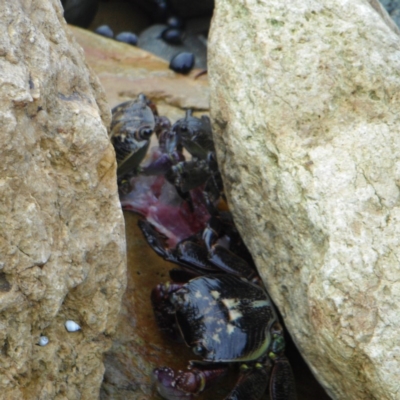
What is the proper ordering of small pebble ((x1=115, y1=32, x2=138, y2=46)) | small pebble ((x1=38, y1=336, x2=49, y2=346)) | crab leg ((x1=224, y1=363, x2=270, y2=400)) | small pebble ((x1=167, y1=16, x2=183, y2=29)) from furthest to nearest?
small pebble ((x1=167, y1=16, x2=183, y2=29))
small pebble ((x1=115, y1=32, x2=138, y2=46))
crab leg ((x1=224, y1=363, x2=270, y2=400))
small pebble ((x1=38, y1=336, x2=49, y2=346))

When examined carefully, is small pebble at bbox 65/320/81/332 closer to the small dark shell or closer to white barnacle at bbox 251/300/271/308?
white barnacle at bbox 251/300/271/308

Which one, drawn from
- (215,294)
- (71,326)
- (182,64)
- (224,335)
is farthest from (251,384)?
(182,64)

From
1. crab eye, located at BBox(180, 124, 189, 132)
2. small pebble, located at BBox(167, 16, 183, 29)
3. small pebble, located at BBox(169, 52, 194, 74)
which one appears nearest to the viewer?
crab eye, located at BBox(180, 124, 189, 132)

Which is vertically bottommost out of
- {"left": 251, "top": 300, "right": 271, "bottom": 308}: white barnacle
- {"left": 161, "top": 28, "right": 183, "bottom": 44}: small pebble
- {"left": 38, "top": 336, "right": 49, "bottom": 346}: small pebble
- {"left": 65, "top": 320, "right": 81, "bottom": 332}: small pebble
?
{"left": 161, "top": 28, "right": 183, "bottom": 44}: small pebble

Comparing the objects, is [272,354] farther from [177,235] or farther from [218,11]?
[218,11]

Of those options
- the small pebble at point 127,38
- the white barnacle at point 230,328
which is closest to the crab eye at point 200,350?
the white barnacle at point 230,328

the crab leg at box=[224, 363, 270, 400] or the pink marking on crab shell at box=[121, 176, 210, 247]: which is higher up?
the crab leg at box=[224, 363, 270, 400]

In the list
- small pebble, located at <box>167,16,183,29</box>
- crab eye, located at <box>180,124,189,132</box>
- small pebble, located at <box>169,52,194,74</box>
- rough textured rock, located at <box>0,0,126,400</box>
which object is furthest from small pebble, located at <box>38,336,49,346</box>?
small pebble, located at <box>167,16,183,29</box>

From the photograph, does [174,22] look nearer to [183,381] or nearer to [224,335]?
[224,335]
